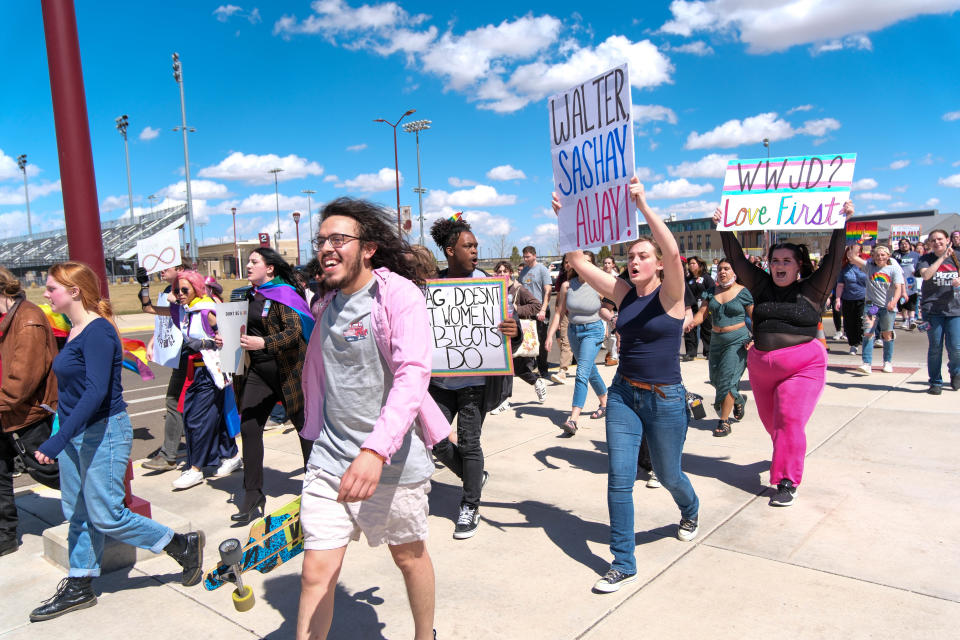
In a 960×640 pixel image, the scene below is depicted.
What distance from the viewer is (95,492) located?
3348 millimetres

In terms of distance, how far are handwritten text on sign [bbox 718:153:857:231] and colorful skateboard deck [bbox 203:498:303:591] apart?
3.82 metres

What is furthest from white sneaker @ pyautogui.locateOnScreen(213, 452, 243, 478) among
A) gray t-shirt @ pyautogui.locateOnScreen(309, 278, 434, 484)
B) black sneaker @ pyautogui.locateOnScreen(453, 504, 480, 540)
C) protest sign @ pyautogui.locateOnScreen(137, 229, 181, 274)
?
gray t-shirt @ pyautogui.locateOnScreen(309, 278, 434, 484)

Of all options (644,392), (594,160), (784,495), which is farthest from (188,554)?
(784,495)

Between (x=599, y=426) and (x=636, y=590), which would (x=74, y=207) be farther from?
(x=599, y=426)

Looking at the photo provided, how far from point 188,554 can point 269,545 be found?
138cm

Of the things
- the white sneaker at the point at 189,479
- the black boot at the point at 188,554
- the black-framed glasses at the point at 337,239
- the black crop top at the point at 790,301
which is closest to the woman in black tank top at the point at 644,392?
the black crop top at the point at 790,301

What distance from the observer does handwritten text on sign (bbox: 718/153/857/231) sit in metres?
4.86

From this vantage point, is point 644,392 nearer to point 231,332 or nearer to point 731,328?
point 231,332

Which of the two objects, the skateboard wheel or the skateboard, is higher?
the skateboard

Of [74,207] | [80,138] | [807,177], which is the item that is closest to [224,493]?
[74,207]

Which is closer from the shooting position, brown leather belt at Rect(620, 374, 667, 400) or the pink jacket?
the pink jacket

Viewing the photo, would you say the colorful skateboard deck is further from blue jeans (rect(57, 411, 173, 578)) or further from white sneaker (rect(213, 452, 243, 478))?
white sneaker (rect(213, 452, 243, 478))

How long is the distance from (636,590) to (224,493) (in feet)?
11.1

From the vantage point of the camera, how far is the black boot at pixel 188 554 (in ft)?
11.9
